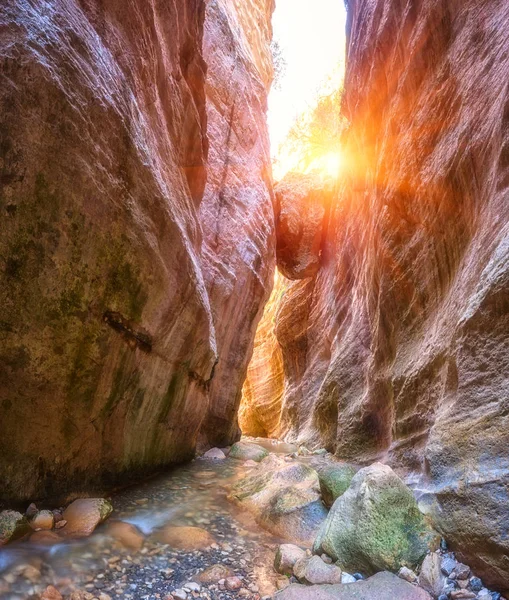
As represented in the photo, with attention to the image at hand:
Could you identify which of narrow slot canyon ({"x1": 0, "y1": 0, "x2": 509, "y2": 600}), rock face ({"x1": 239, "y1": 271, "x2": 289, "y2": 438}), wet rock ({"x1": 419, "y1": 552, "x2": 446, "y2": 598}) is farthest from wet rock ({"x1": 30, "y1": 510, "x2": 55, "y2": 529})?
rock face ({"x1": 239, "y1": 271, "x2": 289, "y2": 438})

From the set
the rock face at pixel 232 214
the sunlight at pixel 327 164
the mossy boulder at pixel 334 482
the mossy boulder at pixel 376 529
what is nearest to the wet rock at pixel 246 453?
the rock face at pixel 232 214

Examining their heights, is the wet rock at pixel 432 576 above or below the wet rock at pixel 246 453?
below

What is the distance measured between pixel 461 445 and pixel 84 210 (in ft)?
15.2

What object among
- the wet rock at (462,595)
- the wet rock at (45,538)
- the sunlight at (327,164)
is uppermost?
Answer: the sunlight at (327,164)

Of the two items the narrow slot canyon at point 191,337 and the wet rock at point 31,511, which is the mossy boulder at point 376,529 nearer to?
the narrow slot canyon at point 191,337

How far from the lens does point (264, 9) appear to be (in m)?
19.6

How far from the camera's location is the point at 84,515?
462 cm

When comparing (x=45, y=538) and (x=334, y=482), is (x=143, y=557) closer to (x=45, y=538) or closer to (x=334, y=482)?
(x=45, y=538)

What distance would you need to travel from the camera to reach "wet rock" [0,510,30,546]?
382cm

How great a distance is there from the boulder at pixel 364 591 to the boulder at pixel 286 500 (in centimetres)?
148

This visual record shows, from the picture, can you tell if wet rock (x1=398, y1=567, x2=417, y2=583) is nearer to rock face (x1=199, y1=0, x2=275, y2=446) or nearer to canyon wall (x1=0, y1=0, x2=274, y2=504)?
canyon wall (x1=0, y1=0, x2=274, y2=504)

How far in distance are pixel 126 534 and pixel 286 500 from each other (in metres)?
2.09

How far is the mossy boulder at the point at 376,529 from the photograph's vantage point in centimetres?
359

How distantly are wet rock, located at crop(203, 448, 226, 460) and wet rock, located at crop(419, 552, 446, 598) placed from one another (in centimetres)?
766
